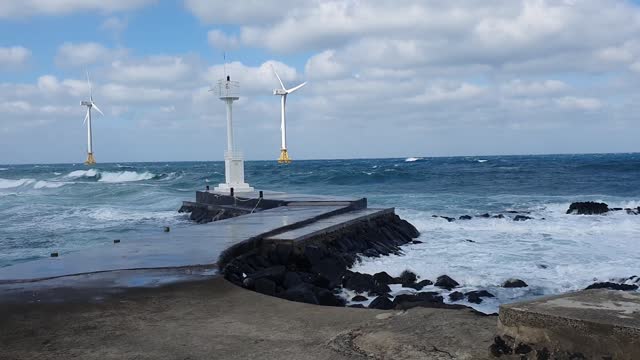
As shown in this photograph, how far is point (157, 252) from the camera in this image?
841 centimetres

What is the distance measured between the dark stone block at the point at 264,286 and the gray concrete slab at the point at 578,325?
382 centimetres

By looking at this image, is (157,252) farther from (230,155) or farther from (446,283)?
(230,155)

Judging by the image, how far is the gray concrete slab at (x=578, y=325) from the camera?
3201 mm

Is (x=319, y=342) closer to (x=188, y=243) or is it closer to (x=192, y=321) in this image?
(x=192, y=321)

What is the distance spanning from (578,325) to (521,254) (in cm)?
1019

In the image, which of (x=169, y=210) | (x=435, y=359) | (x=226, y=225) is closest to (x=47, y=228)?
(x=169, y=210)

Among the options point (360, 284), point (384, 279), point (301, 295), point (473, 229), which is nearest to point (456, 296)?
point (384, 279)

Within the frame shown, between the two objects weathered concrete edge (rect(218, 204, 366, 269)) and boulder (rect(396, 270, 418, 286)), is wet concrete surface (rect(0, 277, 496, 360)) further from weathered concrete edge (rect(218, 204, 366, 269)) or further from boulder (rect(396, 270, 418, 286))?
boulder (rect(396, 270, 418, 286))

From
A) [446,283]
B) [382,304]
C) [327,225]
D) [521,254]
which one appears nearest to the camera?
[382,304]

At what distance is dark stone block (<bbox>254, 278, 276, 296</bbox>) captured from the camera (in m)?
7.06

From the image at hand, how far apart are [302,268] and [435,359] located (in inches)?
238

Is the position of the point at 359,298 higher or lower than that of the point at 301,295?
lower

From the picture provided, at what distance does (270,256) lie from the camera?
9703 mm

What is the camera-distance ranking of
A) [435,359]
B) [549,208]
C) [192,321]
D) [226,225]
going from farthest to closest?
[549,208] < [226,225] < [192,321] < [435,359]
